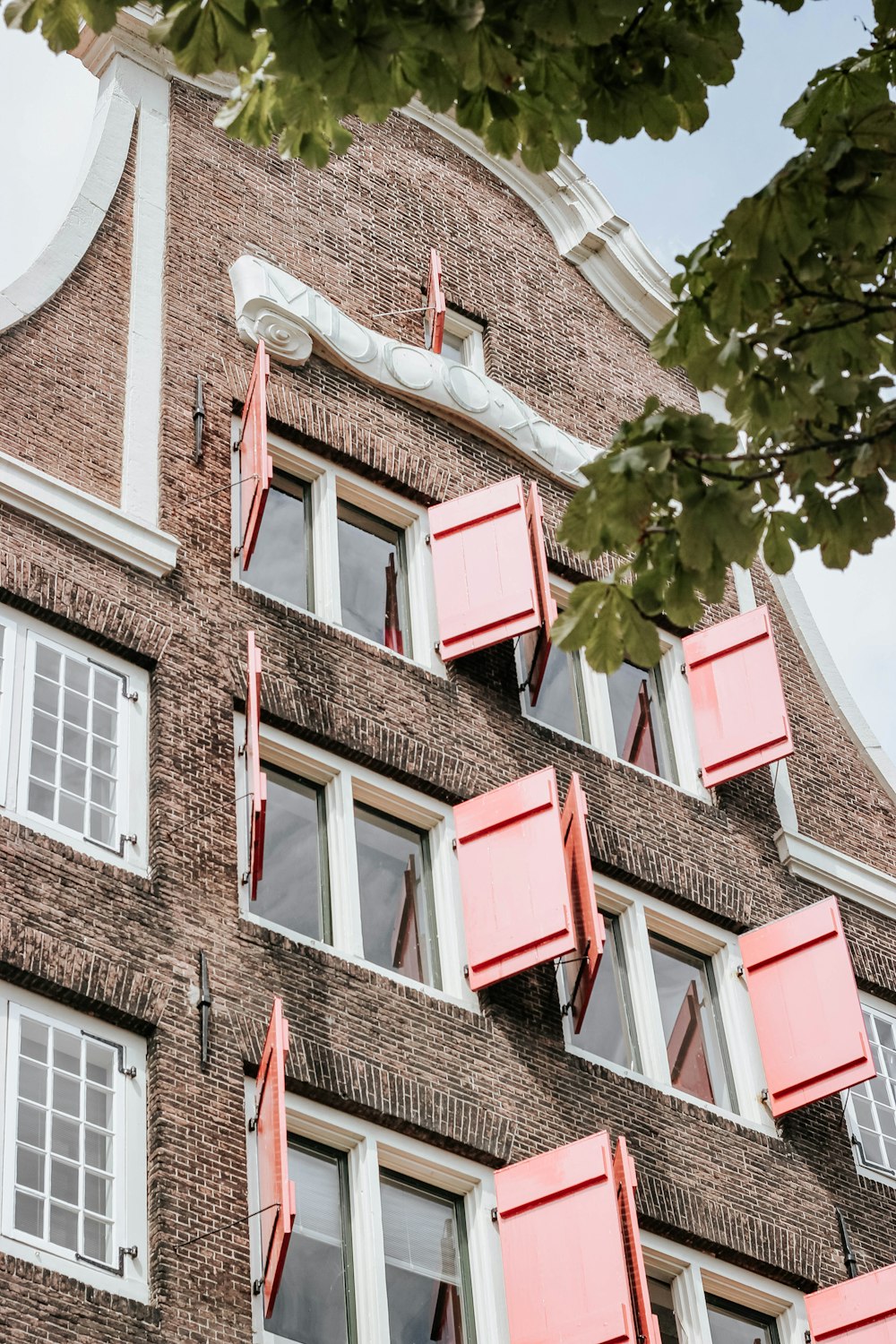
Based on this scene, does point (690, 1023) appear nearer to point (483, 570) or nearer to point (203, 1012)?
point (483, 570)

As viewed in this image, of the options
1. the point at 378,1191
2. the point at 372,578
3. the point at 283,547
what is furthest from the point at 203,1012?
the point at 372,578

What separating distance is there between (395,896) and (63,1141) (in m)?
→ 4.55

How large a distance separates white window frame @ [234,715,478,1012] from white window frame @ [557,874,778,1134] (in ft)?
3.40

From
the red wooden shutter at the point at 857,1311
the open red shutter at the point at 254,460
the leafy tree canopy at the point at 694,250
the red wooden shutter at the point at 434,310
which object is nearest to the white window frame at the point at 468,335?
the red wooden shutter at the point at 434,310

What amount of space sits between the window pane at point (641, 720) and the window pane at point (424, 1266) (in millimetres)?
5825

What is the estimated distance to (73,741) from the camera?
665 inches

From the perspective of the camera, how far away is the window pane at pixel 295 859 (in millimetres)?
17328

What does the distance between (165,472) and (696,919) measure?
6079 millimetres

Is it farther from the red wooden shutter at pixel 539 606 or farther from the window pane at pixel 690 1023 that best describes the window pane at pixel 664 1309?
the red wooden shutter at pixel 539 606

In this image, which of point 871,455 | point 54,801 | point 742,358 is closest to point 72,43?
point 742,358

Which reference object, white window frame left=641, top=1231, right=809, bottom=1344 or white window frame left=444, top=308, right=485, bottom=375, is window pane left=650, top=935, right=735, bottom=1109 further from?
white window frame left=444, top=308, right=485, bottom=375

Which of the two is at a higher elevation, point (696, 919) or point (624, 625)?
point (696, 919)

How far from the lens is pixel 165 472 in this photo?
62.7ft

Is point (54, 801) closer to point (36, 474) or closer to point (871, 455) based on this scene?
point (36, 474)
